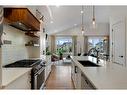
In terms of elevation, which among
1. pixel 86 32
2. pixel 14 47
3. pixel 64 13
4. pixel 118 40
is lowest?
pixel 14 47

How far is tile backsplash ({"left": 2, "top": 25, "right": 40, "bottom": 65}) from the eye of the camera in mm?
3682

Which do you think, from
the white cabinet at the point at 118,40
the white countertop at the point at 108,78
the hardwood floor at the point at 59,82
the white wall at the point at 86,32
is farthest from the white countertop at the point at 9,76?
the white wall at the point at 86,32

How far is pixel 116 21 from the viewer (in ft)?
21.6

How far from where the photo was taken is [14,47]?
4348mm

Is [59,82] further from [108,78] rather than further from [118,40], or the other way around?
[108,78]

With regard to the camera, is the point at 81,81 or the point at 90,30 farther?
the point at 90,30

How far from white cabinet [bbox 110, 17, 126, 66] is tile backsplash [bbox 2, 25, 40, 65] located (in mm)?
2969

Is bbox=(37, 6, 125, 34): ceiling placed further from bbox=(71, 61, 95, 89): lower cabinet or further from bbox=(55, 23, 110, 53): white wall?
bbox=(55, 23, 110, 53): white wall

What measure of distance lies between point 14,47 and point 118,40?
3.62 metres

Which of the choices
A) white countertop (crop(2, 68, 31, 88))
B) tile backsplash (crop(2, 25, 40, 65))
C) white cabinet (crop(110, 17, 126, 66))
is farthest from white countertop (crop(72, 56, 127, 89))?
white cabinet (crop(110, 17, 126, 66))

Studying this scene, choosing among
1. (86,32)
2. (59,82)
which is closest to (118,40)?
(59,82)
